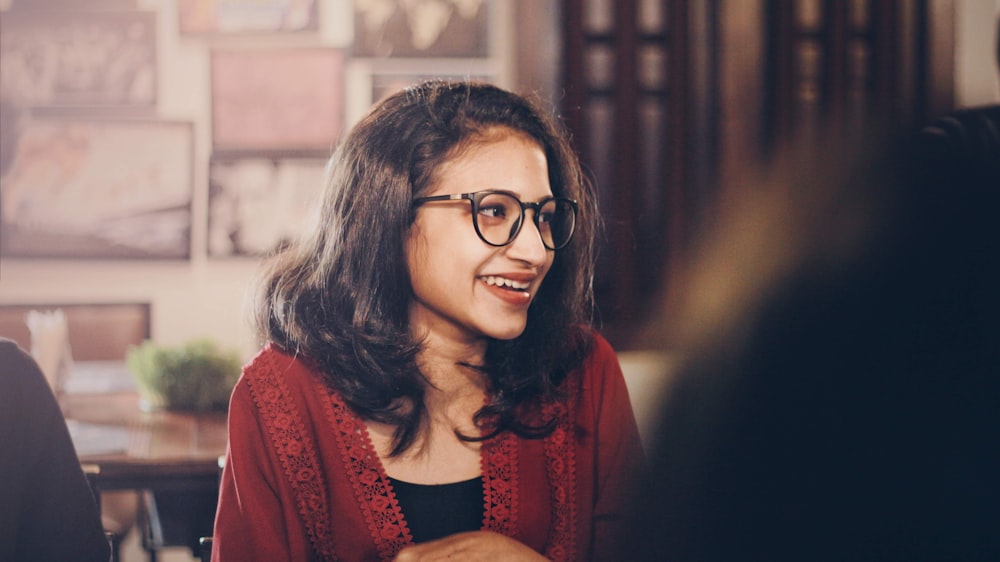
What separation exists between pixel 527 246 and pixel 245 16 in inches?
112

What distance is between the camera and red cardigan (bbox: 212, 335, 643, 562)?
4.25 ft

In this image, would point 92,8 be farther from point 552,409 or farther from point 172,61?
point 552,409

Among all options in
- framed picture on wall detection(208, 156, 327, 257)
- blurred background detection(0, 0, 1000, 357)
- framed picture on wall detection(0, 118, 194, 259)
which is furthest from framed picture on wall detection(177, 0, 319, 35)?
framed picture on wall detection(208, 156, 327, 257)

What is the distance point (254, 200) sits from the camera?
3.79m

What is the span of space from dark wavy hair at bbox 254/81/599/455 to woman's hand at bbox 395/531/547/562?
0.18m

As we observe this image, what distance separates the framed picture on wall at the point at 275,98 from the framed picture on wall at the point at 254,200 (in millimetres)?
65

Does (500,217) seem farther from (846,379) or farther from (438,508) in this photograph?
(846,379)

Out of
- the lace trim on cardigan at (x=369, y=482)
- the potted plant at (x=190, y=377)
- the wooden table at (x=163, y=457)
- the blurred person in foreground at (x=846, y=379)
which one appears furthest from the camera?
the potted plant at (x=190, y=377)

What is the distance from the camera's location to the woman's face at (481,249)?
4.22ft

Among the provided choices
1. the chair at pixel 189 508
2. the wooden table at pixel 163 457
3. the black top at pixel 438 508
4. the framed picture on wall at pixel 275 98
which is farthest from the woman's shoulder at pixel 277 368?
the framed picture on wall at pixel 275 98

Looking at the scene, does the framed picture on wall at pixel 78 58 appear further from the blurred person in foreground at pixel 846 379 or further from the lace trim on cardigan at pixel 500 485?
the blurred person in foreground at pixel 846 379

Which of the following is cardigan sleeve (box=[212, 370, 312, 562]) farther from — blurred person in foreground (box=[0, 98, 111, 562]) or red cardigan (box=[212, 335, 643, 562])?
blurred person in foreground (box=[0, 98, 111, 562])

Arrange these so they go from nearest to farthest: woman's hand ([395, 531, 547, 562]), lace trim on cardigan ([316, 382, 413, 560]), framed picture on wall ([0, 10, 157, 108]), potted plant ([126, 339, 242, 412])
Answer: woman's hand ([395, 531, 547, 562]) < lace trim on cardigan ([316, 382, 413, 560]) < potted plant ([126, 339, 242, 412]) < framed picture on wall ([0, 10, 157, 108])

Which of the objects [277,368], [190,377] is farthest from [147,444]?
[277,368]
